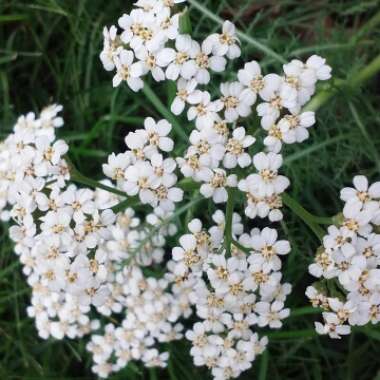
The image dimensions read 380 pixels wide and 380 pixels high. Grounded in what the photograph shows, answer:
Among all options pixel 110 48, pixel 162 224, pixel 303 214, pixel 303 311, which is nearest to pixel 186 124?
pixel 162 224

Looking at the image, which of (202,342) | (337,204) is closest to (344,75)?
(337,204)

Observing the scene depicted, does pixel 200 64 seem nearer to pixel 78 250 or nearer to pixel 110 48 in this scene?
pixel 110 48

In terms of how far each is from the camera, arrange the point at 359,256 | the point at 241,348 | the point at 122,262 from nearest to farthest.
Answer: the point at 359,256 → the point at 241,348 → the point at 122,262

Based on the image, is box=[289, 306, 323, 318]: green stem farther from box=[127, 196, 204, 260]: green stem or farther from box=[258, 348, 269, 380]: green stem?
box=[127, 196, 204, 260]: green stem

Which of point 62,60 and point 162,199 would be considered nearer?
point 162,199

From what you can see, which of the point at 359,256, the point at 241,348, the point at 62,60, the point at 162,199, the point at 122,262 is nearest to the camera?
the point at 359,256

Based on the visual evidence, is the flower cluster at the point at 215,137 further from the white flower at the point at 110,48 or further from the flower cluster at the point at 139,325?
the flower cluster at the point at 139,325

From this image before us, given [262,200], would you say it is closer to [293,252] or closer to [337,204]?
[293,252]
